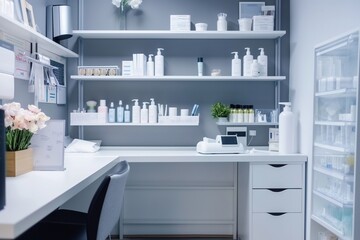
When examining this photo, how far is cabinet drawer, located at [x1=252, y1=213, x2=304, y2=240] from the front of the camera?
249 centimetres

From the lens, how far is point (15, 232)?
90 centimetres

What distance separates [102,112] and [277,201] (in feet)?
5.34

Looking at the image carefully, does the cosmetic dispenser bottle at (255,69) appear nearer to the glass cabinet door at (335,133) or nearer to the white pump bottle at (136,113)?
the glass cabinet door at (335,133)

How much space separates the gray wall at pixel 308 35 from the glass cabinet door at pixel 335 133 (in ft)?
0.46

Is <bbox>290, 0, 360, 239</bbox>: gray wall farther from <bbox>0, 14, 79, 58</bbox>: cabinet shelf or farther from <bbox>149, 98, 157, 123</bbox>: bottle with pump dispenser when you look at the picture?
<bbox>0, 14, 79, 58</bbox>: cabinet shelf

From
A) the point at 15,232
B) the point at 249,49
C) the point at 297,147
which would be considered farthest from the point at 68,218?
the point at 249,49

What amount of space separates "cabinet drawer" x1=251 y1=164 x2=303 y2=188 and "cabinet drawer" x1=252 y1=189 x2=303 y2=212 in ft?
0.15

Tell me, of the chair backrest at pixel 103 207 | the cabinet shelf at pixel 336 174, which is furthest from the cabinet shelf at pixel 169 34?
the chair backrest at pixel 103 207

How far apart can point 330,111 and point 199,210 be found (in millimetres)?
1520

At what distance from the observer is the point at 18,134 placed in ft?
5.19

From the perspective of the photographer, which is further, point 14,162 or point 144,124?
point 144,124

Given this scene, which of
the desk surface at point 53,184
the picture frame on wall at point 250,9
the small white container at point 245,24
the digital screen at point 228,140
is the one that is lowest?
the desk surface at point 53,184

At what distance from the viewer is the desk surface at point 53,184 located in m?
A: 0.96

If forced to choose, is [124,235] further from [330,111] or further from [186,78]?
[330,111]
